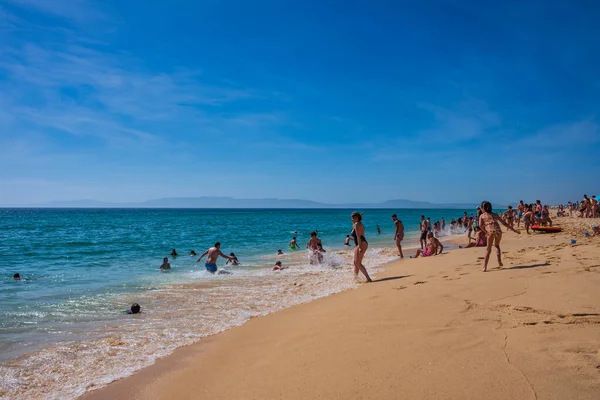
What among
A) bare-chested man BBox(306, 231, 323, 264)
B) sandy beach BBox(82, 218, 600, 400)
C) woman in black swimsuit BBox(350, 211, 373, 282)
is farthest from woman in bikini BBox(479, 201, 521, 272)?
bare-chested man BBox(306, 231, 323, 264)

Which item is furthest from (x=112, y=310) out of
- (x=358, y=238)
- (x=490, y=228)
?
(x=490, y=228)

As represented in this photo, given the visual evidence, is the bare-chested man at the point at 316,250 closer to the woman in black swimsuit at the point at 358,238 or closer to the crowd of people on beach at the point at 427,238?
the crowd of people on beach at the point at 427,238

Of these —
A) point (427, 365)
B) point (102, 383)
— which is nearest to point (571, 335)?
point (427, 365)

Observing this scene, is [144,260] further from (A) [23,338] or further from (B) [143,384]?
(B) [143,384]

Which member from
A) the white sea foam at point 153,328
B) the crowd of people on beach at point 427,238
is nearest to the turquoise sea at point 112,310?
the white sea foam at point 153,328

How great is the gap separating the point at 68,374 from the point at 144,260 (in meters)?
14.5

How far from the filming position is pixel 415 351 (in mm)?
3967

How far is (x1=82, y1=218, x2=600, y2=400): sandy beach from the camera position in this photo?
10.6 ft

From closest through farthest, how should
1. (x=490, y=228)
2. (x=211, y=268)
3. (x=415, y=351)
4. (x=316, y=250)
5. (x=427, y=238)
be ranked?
(x=415, y=351)
(x=490, y=228)
(x=211, y=268)
(x=316, y=250)
(x=427, y=238)

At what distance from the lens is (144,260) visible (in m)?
18.1

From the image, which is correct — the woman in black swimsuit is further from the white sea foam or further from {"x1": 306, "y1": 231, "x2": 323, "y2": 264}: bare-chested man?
{"x1": 306, "y1": 231, "x2": 323, "y2": 264}: bare-chested man

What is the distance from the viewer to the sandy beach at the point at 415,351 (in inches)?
127

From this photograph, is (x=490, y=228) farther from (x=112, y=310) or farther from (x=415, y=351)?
(x=112, y=310)

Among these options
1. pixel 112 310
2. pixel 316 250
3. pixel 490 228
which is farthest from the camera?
pixel 316 250
